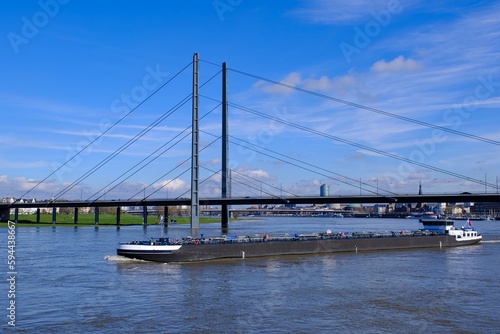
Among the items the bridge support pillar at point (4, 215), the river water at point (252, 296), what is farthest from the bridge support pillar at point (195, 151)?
the bridge support pillar at point (4, 215)

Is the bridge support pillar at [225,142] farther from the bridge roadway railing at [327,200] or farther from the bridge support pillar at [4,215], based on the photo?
the bridge support pillar at [4,215]

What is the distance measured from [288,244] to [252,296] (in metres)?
20.5

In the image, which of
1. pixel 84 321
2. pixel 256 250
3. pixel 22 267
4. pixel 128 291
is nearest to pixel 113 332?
pixel 84 321

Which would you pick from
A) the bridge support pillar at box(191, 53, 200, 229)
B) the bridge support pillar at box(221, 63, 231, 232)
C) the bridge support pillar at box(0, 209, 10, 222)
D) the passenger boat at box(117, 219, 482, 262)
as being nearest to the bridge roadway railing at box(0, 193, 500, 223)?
the bridge support pillar at box(221, 63, 231, 232)

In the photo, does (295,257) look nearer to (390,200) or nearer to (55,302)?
(55,302)

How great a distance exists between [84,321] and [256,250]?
24.1 meters

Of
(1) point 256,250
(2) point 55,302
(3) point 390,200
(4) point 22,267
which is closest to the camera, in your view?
(2) point 55,302

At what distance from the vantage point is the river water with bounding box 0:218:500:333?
2002 cm

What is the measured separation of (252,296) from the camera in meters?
25.5

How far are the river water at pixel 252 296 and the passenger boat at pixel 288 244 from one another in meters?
1.27

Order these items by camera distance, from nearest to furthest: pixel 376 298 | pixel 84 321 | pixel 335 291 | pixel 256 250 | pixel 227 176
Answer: pixel 84 321 → pixel 376 298 → pixel 335 291 → pixel 256 250 → pixel 227 176

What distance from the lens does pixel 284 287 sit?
2794 cm

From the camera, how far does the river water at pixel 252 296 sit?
65.7 feet

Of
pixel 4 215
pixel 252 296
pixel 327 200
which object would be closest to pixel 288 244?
pixel 252 296
